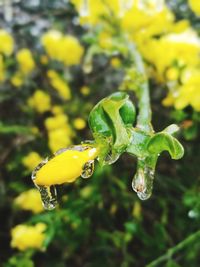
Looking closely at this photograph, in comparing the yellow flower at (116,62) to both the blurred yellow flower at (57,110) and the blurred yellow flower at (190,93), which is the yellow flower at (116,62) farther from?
the blurred yellow flower at (190,93)

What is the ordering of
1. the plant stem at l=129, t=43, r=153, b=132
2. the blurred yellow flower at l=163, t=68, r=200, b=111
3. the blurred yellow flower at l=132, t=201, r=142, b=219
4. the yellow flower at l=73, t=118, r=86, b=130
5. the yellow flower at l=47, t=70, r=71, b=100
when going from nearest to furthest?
the plant stem at l=129, t=43, r=153, b=132 < the blurred yellow flower at l=163, t=68, r=200, b=111 < the blurred yellow flower at l=132, t=201, r=142, b=219 < the yellow flower at l=73, t=118, r=86, b=130 < the yellow flower at l=47, t=70, r=71, b=100

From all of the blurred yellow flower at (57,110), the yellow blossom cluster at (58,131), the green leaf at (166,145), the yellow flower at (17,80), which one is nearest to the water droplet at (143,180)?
the green leaf at (166,145)

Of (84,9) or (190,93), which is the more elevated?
(84,9)

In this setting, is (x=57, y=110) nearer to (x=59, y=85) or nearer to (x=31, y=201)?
(x=59, y=85)

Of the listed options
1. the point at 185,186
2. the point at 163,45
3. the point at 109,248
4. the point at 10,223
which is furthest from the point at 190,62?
the point at 10,223

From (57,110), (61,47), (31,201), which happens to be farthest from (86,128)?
(31,201)

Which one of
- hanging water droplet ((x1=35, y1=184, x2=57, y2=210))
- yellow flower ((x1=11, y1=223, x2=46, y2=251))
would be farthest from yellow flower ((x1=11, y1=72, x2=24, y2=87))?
hanging water droplet ((x1=35, y1=184, x2=57, y2=210))

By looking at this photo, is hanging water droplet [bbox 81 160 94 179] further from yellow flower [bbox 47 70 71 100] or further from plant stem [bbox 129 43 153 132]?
yellow flower [bbox 47 70 71 100]
